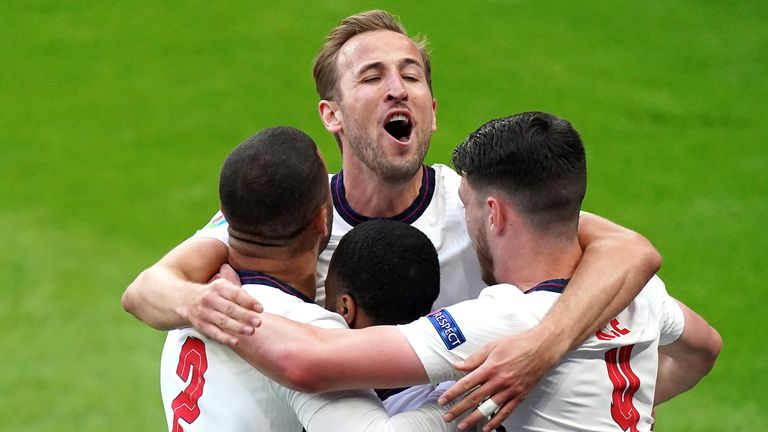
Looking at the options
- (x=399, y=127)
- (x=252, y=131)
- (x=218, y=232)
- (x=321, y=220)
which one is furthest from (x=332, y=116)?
(x=252, y=131)

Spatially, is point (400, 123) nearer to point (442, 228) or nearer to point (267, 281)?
point (442, 228)

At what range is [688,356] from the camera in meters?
4.54

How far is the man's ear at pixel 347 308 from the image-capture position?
11.9 feet

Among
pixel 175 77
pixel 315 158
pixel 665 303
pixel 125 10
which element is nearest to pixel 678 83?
pixel 175 77

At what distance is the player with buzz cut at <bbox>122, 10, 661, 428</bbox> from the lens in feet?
11.3

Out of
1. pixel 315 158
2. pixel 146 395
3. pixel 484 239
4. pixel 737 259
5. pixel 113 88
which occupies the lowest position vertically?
pixel 146 395

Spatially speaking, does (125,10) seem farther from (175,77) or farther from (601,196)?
(601,196)

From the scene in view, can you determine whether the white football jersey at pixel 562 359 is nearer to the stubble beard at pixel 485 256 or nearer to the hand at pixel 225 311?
the stubble beard at pixel 485 256

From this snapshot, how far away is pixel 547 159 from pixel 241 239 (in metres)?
0.97

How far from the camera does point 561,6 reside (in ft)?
34.9

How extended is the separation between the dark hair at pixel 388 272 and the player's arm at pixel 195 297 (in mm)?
359

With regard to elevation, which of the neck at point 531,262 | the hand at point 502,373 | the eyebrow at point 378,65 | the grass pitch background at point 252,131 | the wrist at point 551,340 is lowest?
the grass pitch background at point 252,131

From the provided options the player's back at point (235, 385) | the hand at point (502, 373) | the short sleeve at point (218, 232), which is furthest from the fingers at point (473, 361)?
the short sleeve at point (218, 232)

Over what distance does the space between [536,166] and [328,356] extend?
904mm
